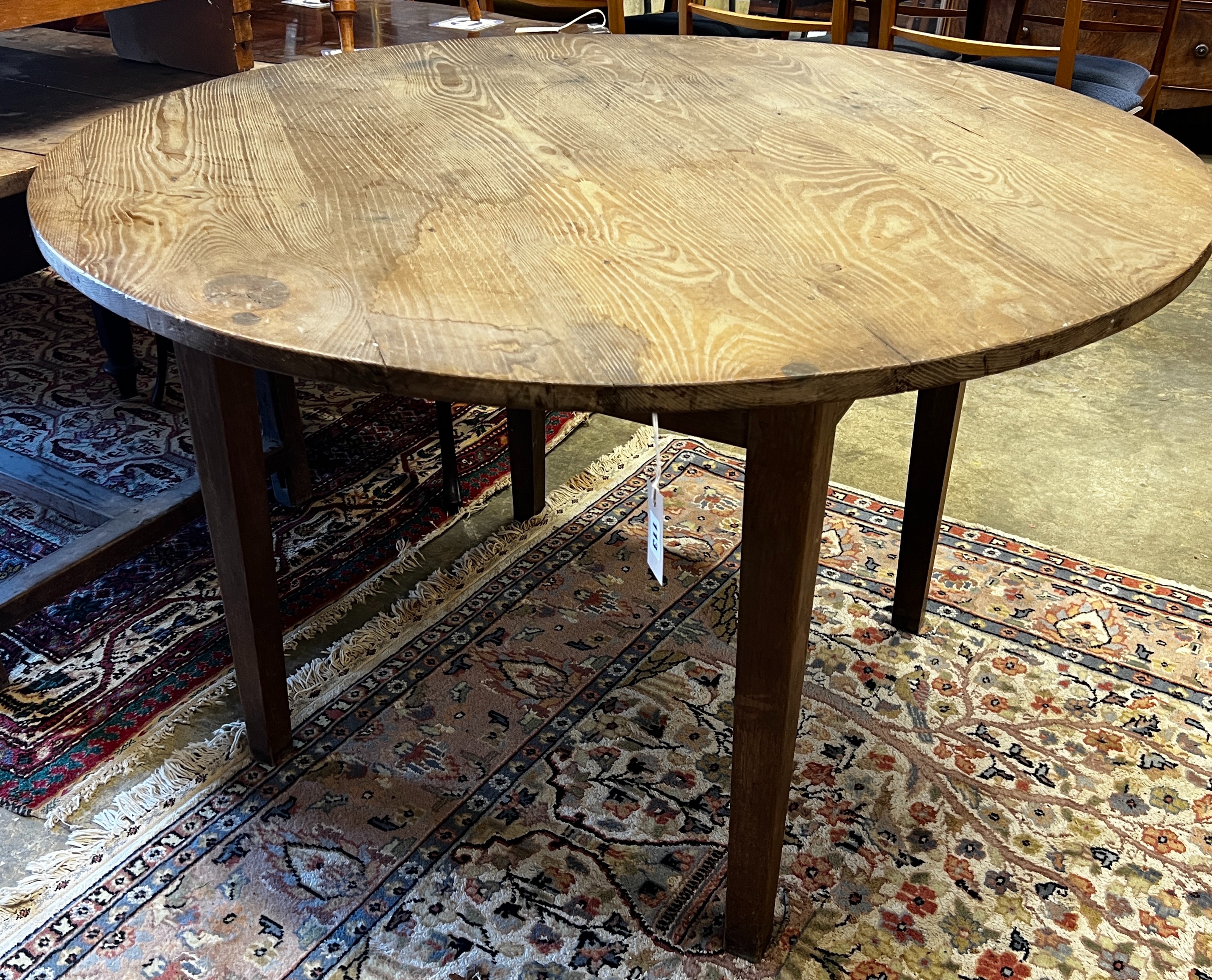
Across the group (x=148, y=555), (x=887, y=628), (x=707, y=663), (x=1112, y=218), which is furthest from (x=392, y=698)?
(x=1112, y=218)

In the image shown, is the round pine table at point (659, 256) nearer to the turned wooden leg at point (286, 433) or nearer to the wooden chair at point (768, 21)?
the turned wooden leg at point (286, 433)

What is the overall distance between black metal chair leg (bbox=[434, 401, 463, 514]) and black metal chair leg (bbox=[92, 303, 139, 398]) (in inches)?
29.5

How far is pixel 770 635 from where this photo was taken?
1.03 m

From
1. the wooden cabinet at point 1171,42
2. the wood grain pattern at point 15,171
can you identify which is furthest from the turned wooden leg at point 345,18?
the wooden cabinet at point 1171,42

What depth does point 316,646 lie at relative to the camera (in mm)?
1642

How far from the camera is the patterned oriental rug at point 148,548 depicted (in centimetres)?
148

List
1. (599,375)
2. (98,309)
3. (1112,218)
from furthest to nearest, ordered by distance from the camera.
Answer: (98,309)
(1112,218)
(599,375)

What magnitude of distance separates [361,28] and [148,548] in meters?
1.43

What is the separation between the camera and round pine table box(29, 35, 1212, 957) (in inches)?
31.8

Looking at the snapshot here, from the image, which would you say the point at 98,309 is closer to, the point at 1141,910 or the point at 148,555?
the point at 148,555

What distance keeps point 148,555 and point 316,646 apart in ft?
1.35

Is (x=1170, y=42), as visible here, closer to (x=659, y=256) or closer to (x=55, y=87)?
(x=55, y=87)

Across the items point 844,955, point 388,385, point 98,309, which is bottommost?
point 844,955

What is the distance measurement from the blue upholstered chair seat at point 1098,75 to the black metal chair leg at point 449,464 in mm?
1697
